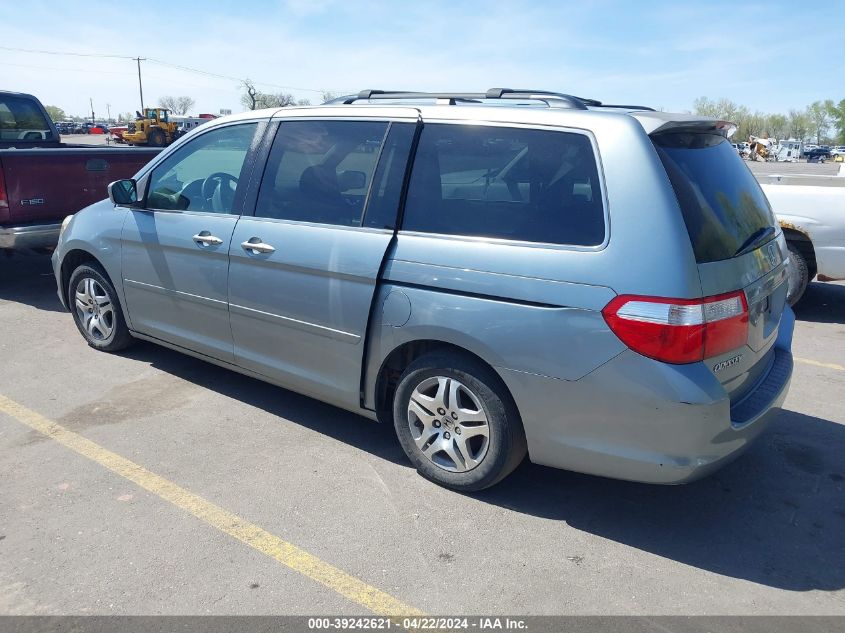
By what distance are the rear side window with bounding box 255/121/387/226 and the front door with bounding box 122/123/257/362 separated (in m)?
0.27

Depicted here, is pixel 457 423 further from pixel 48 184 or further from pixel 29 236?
pixel 48 184

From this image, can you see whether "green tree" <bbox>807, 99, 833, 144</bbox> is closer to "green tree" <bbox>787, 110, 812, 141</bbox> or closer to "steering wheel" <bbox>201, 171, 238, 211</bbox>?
"green tree" <bbox>787, 110, 812, 141</bbox>

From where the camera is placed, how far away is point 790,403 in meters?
4.89

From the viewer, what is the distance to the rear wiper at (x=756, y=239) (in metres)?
3.29

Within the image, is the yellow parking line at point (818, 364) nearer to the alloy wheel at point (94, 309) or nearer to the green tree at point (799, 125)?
the alloy wheel at point (94, 309)

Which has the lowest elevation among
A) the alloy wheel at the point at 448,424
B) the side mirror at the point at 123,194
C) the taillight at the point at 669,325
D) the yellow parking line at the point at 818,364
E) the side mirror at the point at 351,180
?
the yellow parking line at the point at 818,364

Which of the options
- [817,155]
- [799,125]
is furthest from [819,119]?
[817,155]

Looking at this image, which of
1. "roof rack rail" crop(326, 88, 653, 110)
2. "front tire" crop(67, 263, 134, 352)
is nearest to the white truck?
"roof rack rail" crop(326, 88, 653, 110)

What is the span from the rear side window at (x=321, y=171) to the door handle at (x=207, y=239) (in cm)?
33

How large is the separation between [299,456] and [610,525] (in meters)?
1.71

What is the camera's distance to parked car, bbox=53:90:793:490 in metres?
2.99

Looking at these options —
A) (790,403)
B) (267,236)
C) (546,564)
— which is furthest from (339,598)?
(790,403)

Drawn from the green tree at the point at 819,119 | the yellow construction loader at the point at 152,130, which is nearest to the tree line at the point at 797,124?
the green tree at the point at 819,119

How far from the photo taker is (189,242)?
4.59 m
